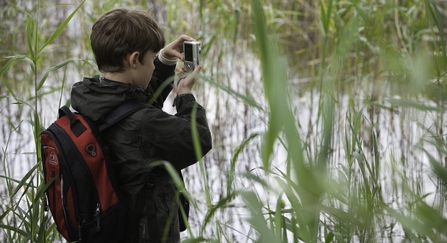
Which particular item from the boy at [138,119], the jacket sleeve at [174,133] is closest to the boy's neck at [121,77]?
the boy at [138,119]

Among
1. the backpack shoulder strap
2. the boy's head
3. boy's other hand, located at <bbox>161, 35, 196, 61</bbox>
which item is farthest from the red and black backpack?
boy's other hand, located at <bbox>161, 35, 196, 61</bbox>

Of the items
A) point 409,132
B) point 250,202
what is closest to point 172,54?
point 250,202

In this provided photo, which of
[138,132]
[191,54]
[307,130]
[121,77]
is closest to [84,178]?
[138,132]

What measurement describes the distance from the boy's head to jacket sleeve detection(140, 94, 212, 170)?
16cm

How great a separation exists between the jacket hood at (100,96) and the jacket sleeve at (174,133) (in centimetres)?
7

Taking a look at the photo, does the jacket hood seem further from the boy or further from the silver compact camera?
the silver compact camera

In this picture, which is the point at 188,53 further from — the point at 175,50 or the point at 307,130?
the point at 307,130

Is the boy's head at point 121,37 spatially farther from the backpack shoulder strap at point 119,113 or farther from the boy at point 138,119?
the backpack shoulder strap at point 119,113

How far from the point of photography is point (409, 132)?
2828 mm

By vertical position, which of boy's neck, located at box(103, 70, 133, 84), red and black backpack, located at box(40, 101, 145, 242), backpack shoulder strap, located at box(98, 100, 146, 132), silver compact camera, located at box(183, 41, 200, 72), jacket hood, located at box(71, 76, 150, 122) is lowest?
red and black backpack, located at box(40, 101, 145, 242)

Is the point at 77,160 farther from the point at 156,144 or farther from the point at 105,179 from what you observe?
the point at 156,144

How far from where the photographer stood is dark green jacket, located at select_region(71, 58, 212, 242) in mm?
1452

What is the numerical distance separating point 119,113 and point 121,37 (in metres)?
0.19

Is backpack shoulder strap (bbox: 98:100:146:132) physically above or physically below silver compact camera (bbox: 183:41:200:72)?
below
